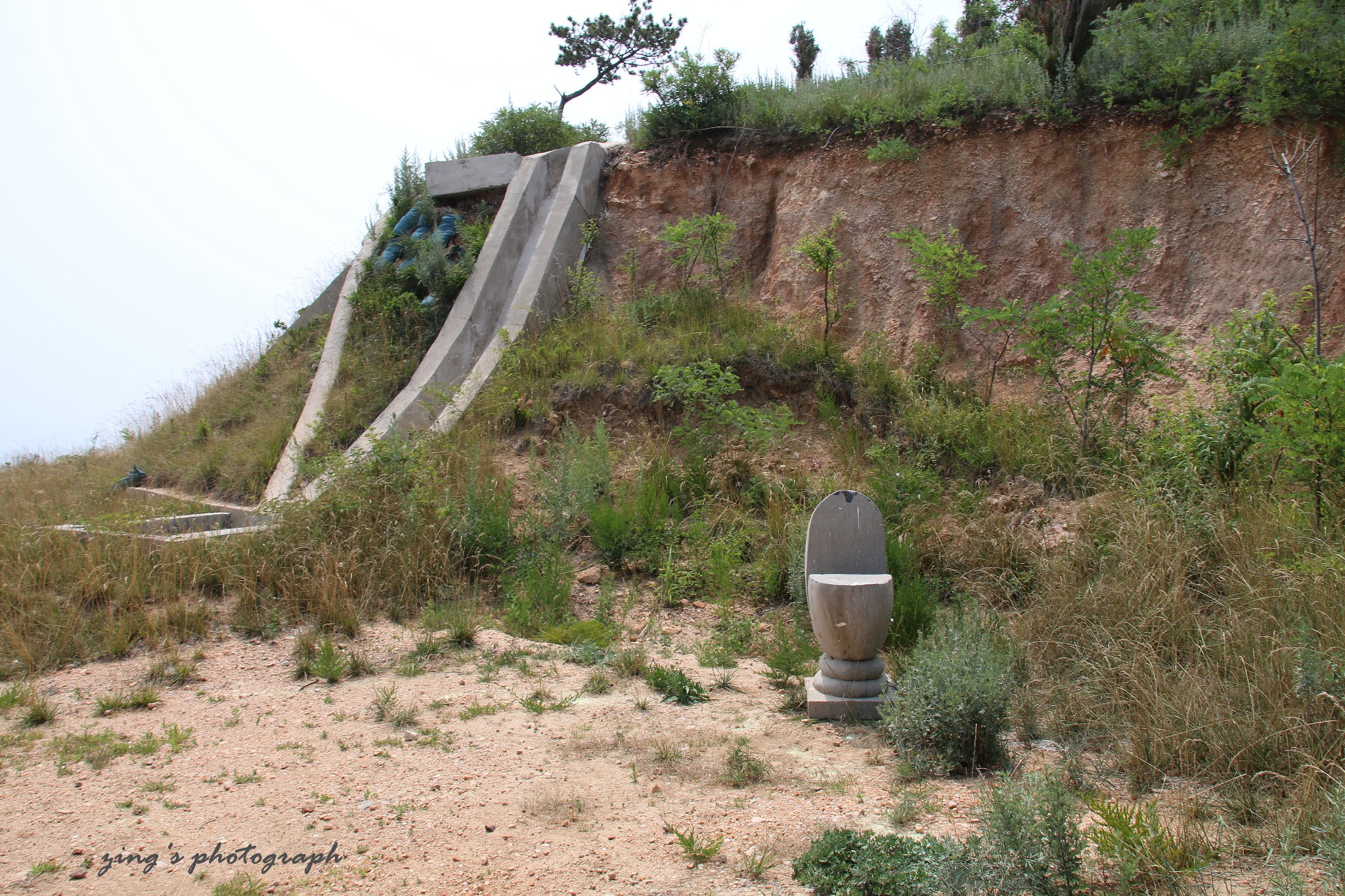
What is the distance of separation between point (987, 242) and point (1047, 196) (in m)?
0.71

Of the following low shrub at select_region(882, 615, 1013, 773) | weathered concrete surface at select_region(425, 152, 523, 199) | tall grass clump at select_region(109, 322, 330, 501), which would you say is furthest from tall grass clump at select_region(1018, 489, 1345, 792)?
weathered concrete surface at select_region(425, 152, 523, 199)

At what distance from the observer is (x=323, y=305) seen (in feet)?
39.6

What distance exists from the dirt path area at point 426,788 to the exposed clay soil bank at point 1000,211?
5.46 metres

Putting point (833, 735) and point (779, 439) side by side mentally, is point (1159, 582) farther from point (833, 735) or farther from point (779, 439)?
point (779, 439)

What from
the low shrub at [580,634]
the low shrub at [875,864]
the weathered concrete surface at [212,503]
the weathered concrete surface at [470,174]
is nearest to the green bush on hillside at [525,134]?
the weathered concrete surface at [470,174]

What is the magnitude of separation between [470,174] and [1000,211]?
6802 millimetres

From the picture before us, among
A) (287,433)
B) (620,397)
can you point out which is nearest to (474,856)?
(620,397)

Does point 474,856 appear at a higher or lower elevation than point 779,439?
lower

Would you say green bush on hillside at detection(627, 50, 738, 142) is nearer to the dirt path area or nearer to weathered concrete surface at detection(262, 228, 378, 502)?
weathered concrete surface at detection(262, 228, 378, 502)

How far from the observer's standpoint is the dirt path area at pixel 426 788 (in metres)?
2.92

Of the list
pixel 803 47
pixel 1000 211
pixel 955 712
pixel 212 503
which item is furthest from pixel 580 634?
pixel 803 47

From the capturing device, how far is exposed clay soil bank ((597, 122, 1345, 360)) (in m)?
7.42

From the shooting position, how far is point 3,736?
13.4 feet

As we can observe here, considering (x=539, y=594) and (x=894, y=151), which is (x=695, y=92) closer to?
(x=894, y=151)
